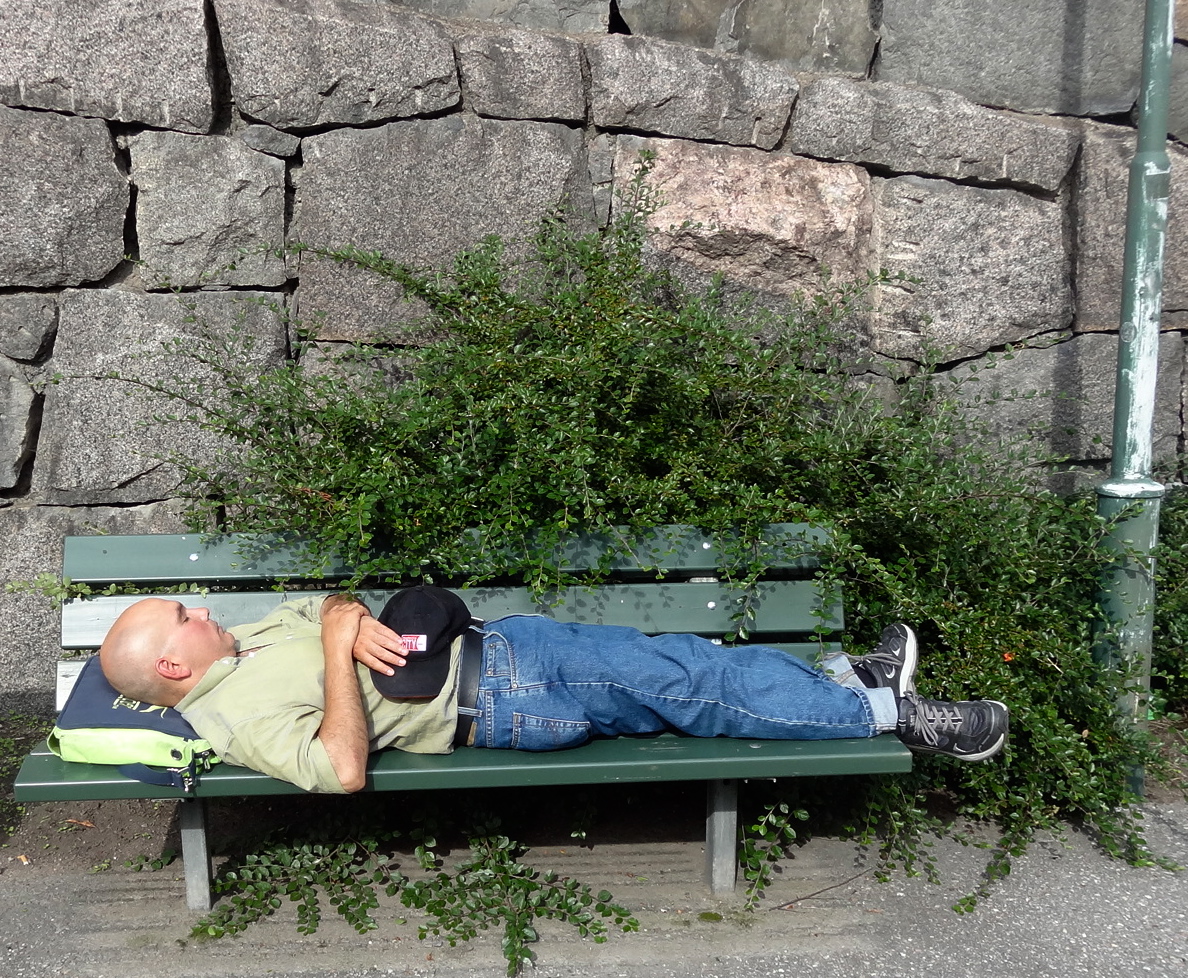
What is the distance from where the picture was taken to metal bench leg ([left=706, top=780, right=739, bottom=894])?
2.28 meters

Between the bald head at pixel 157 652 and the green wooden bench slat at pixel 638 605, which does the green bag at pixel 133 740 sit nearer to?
the bald head at pixel 157 652

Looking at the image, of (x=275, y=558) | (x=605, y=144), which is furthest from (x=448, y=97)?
(x=275, y=558)

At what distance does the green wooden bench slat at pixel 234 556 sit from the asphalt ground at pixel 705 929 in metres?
0.71

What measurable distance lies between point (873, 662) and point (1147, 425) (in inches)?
41.0

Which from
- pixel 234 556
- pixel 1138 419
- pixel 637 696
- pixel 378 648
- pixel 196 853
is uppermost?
pixel 1138 419

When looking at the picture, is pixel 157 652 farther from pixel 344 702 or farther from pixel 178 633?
pixel 344 702

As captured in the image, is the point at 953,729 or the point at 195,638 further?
the point at 953,729

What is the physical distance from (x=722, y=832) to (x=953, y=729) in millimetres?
598

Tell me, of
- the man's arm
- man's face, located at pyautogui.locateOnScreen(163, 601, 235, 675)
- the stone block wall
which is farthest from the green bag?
the stone block wall

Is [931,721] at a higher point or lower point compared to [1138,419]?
lower

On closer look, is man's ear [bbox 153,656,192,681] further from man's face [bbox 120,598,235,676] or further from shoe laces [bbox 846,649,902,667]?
shoe laces [bbox 846,649,902,667]

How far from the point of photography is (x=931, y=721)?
7.75 ft

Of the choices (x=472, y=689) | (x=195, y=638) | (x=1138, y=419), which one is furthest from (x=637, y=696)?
(x=1138, y=419)

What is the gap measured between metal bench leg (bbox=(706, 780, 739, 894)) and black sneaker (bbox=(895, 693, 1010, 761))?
43cm
